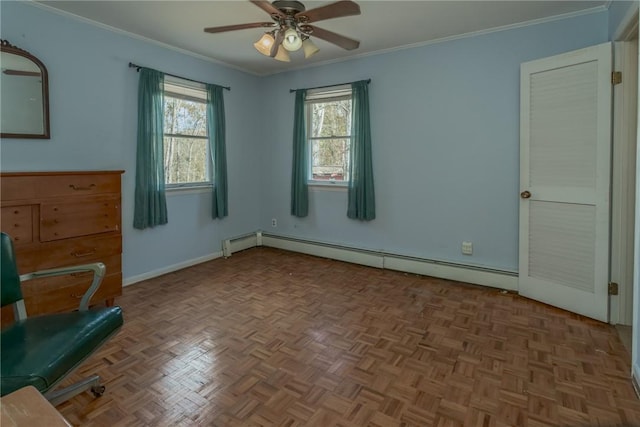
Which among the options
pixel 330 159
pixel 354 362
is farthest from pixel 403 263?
pixel 354 362

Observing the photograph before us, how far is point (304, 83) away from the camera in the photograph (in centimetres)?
473

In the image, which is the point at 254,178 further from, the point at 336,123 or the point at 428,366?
the point at 428,366

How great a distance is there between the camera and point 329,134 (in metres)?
4.66

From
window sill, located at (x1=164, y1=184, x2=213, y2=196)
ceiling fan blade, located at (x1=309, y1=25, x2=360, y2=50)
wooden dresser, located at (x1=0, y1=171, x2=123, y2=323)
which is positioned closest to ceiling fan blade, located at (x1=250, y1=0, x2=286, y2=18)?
ceiling fan blade, located at (x1=309, y1=25, x2=360, y2=50)

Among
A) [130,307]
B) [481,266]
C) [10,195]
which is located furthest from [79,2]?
[481,266]

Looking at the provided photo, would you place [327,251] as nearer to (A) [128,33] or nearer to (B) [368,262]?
(B) [368,262]

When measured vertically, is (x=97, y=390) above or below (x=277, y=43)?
below

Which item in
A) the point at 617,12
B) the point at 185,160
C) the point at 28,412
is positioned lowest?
the point at 28,412

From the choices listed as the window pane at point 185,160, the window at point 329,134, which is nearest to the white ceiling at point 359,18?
the window at point 329,134

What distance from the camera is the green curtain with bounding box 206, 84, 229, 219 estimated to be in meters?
4.40

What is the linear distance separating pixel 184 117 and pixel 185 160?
1.63ft

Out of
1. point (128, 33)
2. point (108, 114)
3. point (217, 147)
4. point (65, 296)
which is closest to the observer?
point (65, 296)

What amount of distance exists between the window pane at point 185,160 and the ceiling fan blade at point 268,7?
2.27m

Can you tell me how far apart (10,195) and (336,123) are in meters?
3.32
